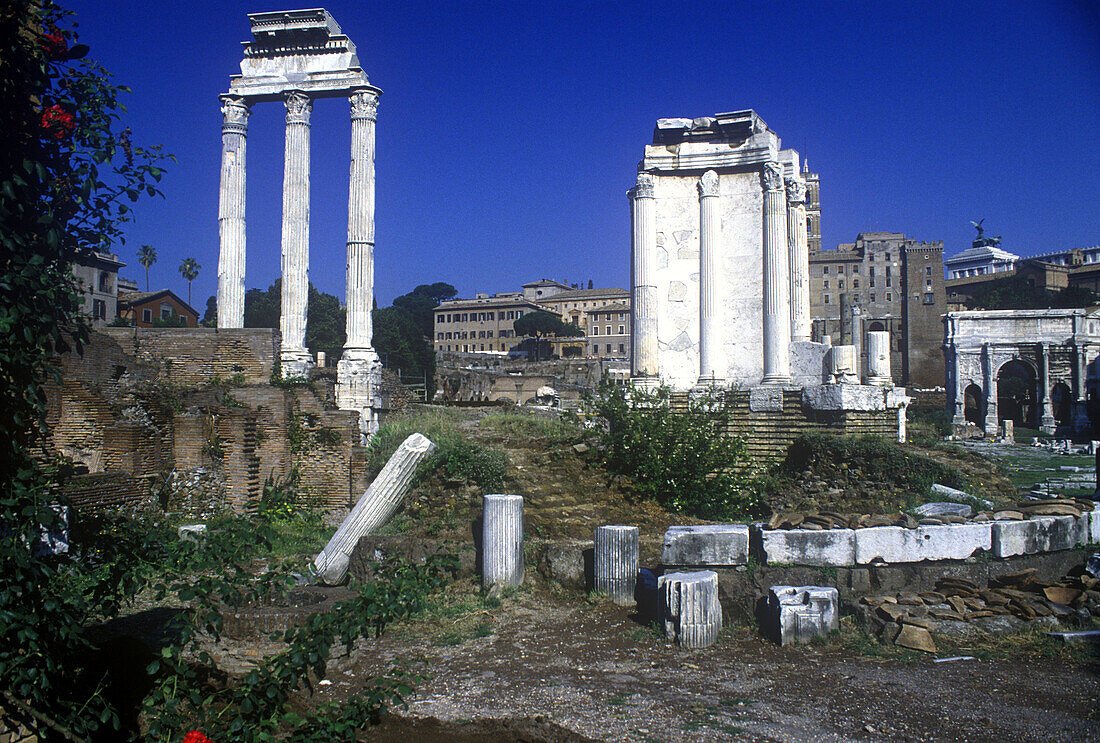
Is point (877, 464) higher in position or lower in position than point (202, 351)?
lower

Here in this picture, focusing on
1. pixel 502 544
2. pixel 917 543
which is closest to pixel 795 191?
pixel 917 543

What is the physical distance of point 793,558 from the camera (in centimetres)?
755

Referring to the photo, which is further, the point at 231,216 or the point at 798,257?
the point at 231,216

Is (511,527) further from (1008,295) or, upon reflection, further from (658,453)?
(1008,295)

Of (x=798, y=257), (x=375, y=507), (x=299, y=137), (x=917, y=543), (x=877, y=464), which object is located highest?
(x=299, y=137)

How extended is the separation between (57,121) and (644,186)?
1209 centimetres

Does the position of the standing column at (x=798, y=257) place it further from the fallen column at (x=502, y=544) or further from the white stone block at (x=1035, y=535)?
the fallen column at (x=502, y=544)

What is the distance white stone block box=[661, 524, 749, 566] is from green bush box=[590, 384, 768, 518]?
2478mm

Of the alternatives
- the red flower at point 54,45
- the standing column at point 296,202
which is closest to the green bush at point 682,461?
the red flower at point 54,45

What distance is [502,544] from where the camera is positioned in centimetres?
809

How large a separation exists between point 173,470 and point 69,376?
2.12 metres

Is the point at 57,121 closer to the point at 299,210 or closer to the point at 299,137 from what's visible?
the point at 299,210

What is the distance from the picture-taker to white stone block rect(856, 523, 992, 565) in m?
7.55

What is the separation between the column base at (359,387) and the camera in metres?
16.9
